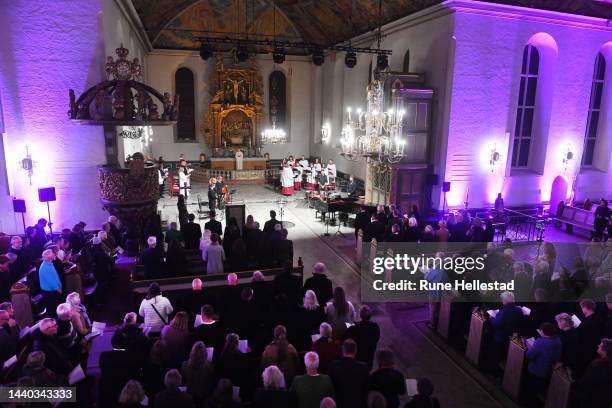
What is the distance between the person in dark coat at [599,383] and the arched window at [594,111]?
15410mm

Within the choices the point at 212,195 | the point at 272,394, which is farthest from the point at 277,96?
the point at 272,394

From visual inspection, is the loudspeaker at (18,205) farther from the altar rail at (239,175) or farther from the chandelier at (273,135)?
the chandelier at (273,135)

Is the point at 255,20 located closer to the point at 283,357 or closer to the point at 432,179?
the point at 432,179

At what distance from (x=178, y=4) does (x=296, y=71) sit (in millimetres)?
8101

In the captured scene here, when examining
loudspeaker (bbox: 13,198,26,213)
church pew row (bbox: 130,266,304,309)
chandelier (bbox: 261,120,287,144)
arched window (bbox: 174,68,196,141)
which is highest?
arched window (bbox: 174,68,196,141)

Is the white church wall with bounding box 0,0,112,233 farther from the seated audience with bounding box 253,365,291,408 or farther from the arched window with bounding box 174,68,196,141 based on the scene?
the arched window with bounding box 174,68,196,141

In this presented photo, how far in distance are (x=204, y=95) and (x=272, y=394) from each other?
2405 cm

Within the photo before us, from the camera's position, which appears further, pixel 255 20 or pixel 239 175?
pixel 255 20

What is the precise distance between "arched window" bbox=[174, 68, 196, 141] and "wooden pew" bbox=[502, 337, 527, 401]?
23281mm

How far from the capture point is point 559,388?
5449mm

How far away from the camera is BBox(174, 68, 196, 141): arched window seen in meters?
25.8

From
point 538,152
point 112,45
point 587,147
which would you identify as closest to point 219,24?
point 112,45

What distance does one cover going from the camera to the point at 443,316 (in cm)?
798

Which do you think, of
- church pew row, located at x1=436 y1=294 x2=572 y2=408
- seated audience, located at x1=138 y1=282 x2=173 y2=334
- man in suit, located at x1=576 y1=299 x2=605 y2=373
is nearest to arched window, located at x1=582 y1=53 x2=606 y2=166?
church pew row, located at x1=436 y1=294 x2=572 y2=408
